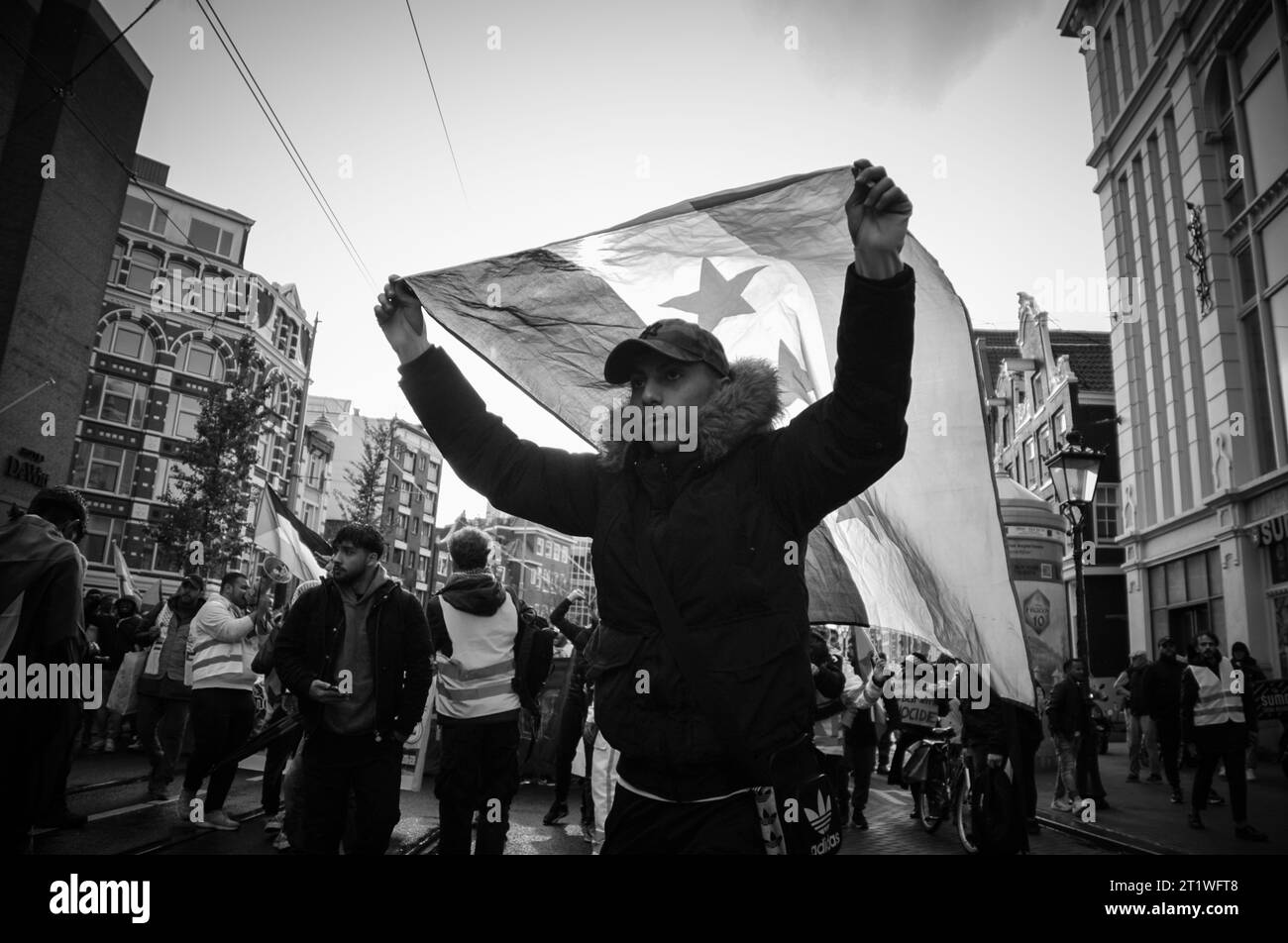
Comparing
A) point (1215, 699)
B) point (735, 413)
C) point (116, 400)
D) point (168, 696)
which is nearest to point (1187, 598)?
point (1215, 699)

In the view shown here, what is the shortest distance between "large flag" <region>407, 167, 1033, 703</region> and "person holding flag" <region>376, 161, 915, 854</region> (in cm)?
91

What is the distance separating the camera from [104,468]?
42.9 meters

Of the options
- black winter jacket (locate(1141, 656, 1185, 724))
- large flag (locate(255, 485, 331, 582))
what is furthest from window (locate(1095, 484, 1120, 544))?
large flag (locate(255, 485, 331, 582))

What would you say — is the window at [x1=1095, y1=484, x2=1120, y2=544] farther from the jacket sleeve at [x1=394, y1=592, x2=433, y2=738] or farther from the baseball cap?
the baseball cap

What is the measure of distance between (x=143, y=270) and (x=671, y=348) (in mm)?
51679

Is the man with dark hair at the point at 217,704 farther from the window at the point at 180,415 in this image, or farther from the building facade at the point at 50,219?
the window at the point at 180,415

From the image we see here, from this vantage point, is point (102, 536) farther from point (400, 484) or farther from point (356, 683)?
point (356, 683)

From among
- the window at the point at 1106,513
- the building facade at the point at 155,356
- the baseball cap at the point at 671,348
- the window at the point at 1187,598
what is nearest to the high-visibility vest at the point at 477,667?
the baseball cap at the point at 671,348

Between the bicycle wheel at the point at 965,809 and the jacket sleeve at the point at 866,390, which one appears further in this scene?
the bicycle wheel at the point at 965,809

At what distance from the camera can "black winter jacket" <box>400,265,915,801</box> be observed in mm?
2039

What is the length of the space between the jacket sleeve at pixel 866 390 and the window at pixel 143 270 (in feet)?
169

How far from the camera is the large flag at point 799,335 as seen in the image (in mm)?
3217
